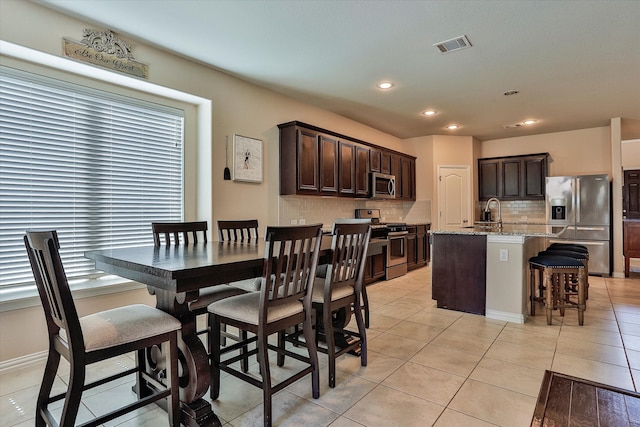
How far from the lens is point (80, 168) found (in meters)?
2.89

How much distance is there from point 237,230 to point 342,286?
1.45 meters

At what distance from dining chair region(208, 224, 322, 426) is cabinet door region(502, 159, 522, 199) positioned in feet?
19.9

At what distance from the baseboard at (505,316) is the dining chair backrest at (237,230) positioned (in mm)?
2542

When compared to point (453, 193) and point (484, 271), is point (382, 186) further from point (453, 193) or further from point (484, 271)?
point (484, 271)

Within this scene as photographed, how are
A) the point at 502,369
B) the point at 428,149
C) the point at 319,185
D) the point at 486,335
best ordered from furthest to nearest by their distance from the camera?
the point at 428,149 < the point at 319,185 < the point at 486,335 < the point at 502,369

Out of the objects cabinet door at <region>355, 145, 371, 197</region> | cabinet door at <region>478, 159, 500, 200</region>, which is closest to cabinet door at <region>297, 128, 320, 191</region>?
cabinet door at <region>355, 145, 371, 197</region>

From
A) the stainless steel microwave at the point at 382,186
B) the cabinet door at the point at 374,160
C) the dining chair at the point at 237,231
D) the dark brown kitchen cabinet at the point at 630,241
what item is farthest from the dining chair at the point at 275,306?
the dark brown kitchen cabinet at the point at 630,241

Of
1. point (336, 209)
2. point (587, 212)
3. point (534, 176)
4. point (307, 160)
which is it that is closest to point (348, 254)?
point (307, 160)

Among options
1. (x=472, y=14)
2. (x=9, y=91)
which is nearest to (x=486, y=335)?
(x=472, y=14)

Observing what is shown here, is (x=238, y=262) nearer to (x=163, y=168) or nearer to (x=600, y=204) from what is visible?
(x=163, y=168)

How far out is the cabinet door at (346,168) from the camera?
4.92 m

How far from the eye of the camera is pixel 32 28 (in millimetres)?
2459

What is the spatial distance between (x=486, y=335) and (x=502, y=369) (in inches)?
27.5

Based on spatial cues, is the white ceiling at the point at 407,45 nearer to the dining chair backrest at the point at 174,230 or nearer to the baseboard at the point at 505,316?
the dining chair backrest at the point at 174,230
